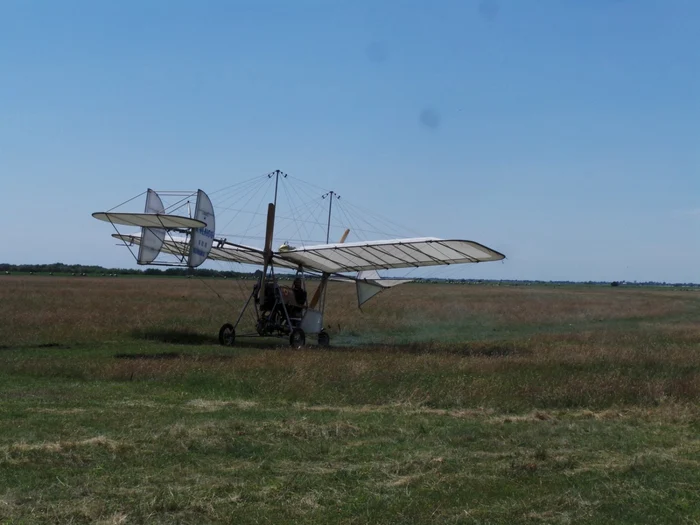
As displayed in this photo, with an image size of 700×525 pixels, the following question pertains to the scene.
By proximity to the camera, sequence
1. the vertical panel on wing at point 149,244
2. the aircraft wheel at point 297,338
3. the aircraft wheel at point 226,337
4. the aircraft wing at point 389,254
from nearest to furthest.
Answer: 1. the vertical panel on wing at point 149,244
2. the aircraft wing at point 389,254
3. the aircraft wheel at point 226,337
4. the aircraft wheel at point 297,338

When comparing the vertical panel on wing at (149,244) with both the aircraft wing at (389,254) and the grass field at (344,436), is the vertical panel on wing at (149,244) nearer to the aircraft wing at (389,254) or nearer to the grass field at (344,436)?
the grass field at (344,436)

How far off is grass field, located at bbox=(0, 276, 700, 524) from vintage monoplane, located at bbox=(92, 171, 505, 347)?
2492 millimetres

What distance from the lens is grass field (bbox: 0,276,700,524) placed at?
19.9ft

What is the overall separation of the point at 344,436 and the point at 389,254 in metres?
11.9

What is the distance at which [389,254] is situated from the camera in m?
20.5

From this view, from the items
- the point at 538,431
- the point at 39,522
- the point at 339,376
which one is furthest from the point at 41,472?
the point at 339,376

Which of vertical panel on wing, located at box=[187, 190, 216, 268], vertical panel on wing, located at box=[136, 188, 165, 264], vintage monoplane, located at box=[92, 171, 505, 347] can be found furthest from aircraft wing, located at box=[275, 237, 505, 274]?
vertical panel on wing, located at box=[136, 188, 165, 264]

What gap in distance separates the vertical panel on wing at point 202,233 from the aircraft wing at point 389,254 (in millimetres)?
2846

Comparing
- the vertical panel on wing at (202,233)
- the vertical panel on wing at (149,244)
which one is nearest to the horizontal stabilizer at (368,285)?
the vertical panel on wing at (202,233)

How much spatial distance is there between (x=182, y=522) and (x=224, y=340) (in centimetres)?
1501

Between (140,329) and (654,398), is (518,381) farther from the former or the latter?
(140,329)

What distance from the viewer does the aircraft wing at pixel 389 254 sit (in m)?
18.9

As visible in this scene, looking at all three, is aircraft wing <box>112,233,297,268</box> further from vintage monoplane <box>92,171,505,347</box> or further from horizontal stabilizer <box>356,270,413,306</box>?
horizontal stabilizer <box>356,270,413,306</box>

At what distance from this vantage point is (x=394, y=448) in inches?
324
